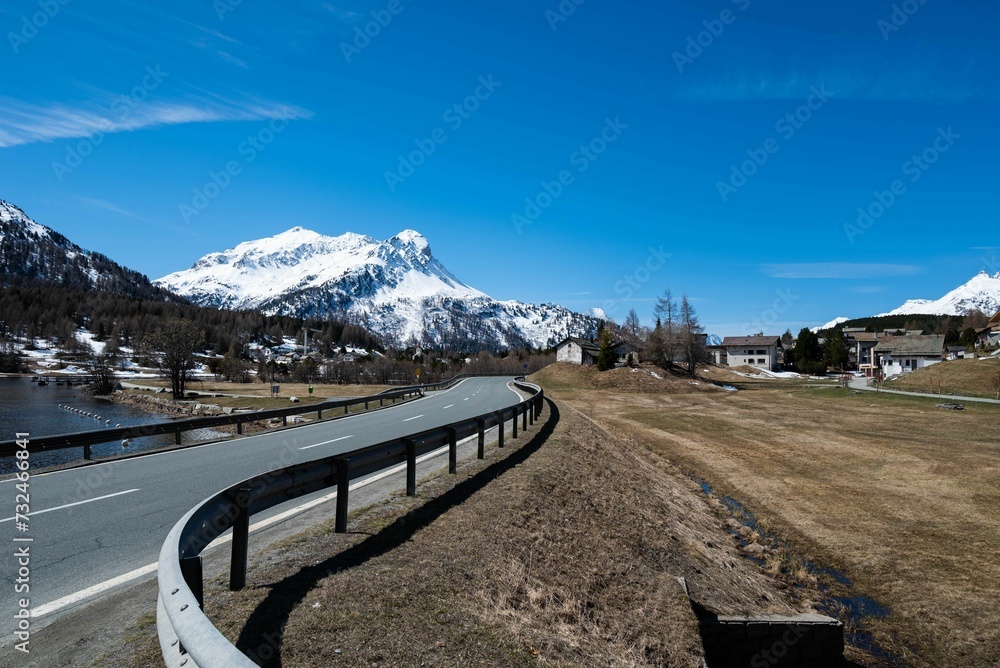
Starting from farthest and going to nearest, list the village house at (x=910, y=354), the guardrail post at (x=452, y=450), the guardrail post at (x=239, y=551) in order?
the village house at (x=910, y=354) → the guardrail post at (x=452, y=450) → the guardrail post at (x=239, y=551)

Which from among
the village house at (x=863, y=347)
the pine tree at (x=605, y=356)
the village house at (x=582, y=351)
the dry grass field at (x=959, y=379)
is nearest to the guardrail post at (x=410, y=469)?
the dry grass field at (x=959, y=379)

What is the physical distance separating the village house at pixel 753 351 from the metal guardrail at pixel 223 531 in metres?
121

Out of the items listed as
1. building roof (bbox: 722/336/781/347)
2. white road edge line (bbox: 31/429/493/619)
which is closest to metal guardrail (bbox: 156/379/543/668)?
white road edge line (bbox: 31/429/493/619)

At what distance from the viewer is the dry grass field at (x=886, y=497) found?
8.82 meters

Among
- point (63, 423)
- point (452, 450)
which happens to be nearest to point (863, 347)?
point (452, 450)

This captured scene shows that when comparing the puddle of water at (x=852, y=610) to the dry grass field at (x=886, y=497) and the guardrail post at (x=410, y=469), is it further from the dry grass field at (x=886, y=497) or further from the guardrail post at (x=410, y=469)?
the guardrail post at (x=410, y=469)

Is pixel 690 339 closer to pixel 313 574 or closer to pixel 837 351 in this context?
pixel 837 351

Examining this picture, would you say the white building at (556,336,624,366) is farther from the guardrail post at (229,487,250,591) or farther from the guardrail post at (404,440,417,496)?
the guardrail post at (229,487,250,591)

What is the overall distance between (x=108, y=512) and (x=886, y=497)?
18.4m

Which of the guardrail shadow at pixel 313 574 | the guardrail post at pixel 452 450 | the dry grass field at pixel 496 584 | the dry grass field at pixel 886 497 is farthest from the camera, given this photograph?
the guardrail post at pixel 452 450

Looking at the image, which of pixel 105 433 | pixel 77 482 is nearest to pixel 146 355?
pixel 105 433

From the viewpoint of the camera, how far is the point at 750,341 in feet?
397

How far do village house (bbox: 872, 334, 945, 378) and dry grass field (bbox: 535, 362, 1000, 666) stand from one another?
5333 cm

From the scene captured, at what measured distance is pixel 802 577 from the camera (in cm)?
1060
